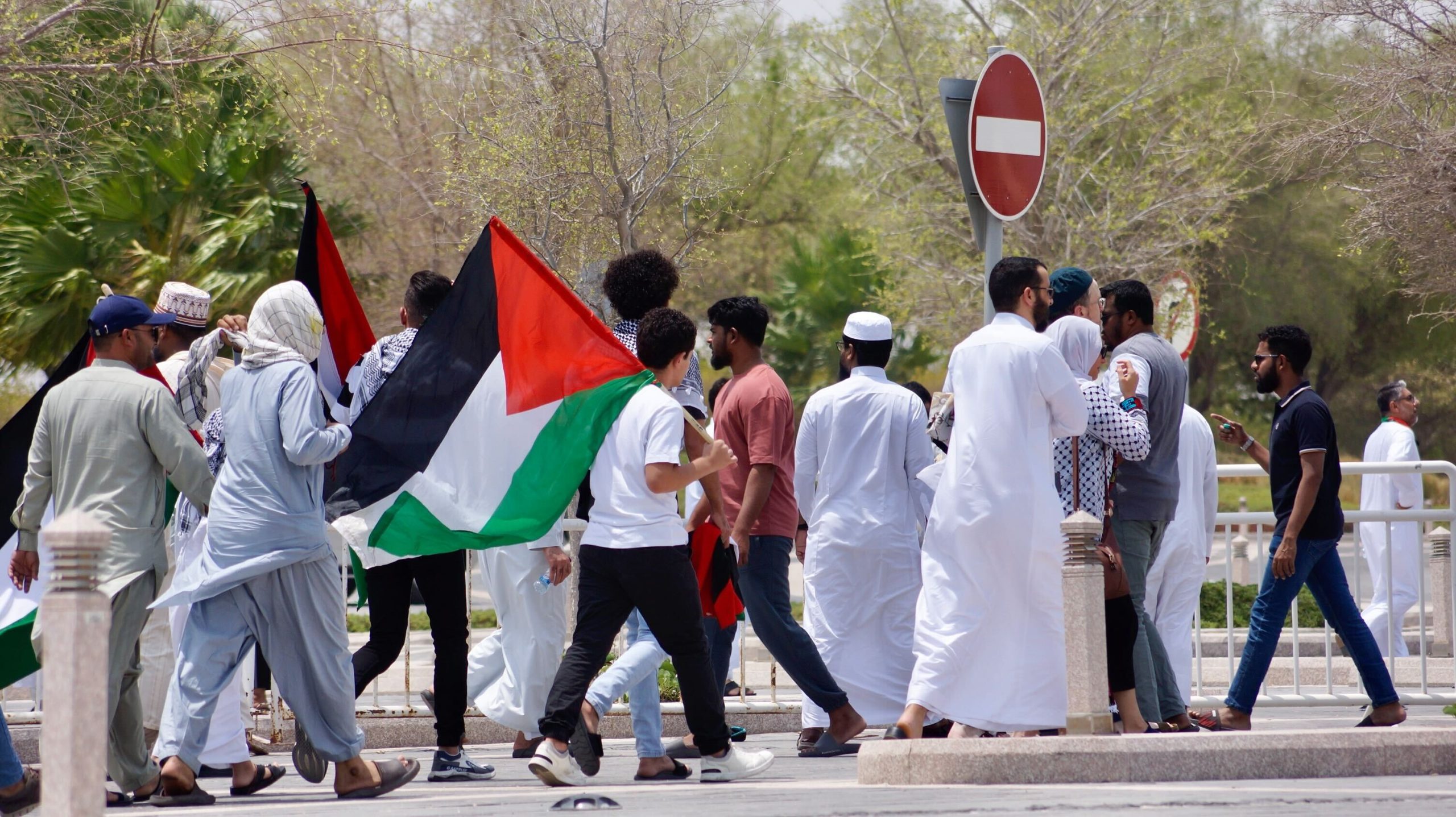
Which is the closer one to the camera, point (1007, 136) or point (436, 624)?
point (436, 624)

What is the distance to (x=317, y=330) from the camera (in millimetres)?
6770

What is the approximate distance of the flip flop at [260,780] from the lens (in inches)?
Answer: 272

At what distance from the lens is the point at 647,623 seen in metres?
6.63

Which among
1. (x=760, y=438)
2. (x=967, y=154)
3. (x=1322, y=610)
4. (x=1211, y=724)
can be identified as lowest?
(x=1211, y=724)

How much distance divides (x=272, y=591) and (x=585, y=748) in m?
1.34

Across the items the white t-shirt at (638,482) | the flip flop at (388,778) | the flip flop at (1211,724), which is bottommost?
the flip flop at (1211,724)

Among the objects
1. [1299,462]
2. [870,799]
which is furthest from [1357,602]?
[870,799]

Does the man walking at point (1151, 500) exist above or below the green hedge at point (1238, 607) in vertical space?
above

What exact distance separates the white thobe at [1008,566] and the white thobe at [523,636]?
1843 millimetres

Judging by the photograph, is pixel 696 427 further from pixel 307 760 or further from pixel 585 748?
pixel 307 760

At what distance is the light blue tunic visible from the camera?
6.36 meters

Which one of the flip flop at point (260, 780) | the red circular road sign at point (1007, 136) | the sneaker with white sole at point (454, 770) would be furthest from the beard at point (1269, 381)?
the flip flop at point (260, 780)

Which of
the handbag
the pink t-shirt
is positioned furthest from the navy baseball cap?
the handbag

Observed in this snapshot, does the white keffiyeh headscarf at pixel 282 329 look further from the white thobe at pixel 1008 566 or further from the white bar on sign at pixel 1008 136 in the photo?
the white bar on sign at pixel 1008 136
